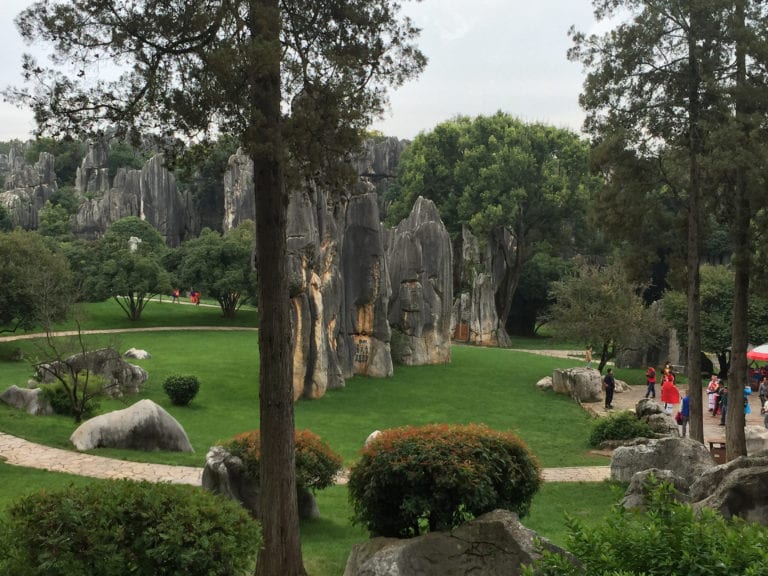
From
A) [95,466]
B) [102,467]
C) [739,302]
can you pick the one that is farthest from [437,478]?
[739,302]

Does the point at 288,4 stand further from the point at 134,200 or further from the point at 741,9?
the point at 134,200

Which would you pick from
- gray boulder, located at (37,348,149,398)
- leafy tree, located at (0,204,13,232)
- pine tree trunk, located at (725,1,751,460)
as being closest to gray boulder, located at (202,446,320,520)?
pine tree trunk, located at (725,1,751,460)

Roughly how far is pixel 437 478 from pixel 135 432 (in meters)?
11.1

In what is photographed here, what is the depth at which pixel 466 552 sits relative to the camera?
7.48 m

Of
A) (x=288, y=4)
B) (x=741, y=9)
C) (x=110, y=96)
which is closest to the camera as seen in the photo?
(x=110, y=96)

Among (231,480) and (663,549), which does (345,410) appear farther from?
(663,549)

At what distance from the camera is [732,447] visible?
55.0ft

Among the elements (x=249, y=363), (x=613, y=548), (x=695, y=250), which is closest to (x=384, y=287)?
(x=249, y=363)

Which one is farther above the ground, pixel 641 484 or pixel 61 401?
pixel 641 484

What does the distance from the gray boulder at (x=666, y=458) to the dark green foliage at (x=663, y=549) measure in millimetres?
10092

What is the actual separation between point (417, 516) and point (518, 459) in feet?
5.26

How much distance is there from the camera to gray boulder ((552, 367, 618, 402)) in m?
28.8

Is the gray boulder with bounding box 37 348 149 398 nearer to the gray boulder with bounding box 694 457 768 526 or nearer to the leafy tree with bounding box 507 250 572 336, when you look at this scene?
the gray boulder with bounding box 694 457 768 526

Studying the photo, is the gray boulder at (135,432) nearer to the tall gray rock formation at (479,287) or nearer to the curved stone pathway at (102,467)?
the curved stone pathway at (102,467)
